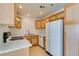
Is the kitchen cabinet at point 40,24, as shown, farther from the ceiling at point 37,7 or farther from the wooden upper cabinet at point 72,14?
the wooden upper cabinet at point 72,14

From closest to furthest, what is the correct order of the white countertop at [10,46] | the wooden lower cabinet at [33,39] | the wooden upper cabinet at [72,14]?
the white countertop at [10,46], the wooden upper cabinet at [72,14], the wooden lower cabinet at [33,39]

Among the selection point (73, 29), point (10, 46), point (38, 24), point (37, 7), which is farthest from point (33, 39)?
point (10, 46)

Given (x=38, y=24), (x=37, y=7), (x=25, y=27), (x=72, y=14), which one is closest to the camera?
(x=72, y=14)

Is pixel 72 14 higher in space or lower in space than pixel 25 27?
higher

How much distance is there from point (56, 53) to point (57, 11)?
56.2 inches

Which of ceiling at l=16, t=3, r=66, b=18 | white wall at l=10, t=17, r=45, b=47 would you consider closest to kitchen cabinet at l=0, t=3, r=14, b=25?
ceiling at l=16, t=3, r=66, b=18

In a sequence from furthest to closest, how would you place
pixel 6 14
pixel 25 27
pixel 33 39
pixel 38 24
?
1. pixel 38 24
2. pixel 33 39
3. pixel 25 27
4. pixel 6 14

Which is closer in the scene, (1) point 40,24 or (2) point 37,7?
(2) point 37,7

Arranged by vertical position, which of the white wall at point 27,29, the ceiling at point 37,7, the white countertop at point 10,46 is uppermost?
the ceiling at point 37,7

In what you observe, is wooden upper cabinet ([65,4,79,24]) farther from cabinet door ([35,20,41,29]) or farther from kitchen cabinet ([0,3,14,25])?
cabinet door ([35,20,41,29])

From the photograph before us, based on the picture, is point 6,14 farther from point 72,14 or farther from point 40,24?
point 40,24

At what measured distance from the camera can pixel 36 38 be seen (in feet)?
16.3

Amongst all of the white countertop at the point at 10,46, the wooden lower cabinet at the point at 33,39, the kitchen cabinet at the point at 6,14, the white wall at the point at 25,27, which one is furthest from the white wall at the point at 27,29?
the kitchen cabinet at the point at 6,14

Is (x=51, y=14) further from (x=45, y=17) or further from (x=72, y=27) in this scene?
(x=72, y=27)
